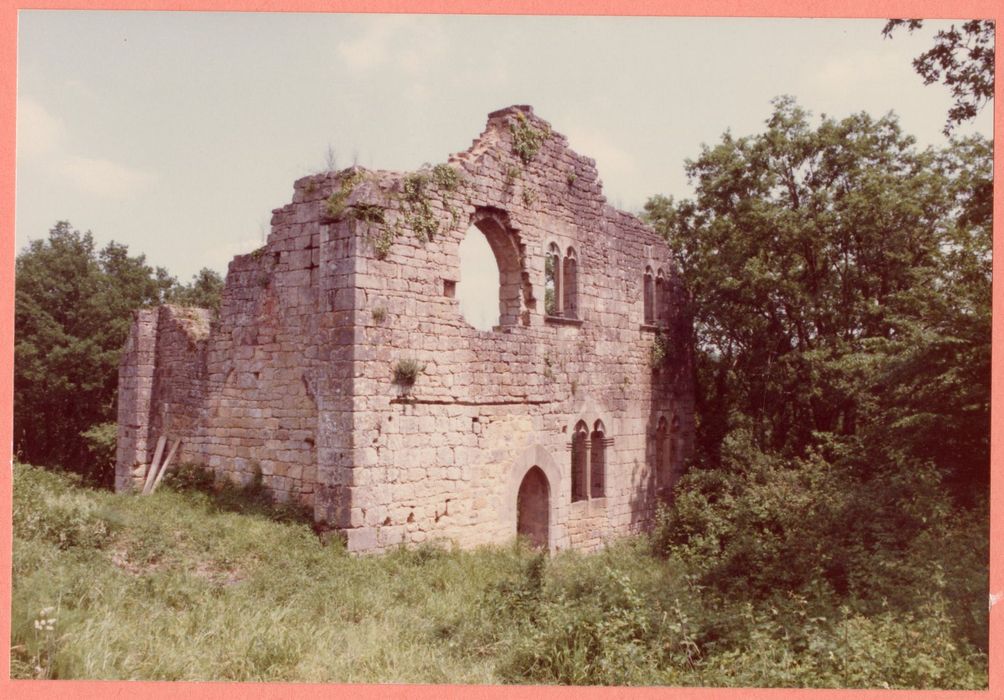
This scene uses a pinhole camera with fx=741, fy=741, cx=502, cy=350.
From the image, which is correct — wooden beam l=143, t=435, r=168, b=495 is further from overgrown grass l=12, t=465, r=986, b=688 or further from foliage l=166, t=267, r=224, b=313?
foliage l=166, t=267, r=224, b=313

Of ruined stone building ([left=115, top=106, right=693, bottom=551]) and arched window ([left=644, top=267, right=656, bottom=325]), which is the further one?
arched window ([left=644, top=267, right=656, bottom=325])

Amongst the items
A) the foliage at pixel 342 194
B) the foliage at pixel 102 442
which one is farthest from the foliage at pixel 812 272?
the foliage at pixel 102 442

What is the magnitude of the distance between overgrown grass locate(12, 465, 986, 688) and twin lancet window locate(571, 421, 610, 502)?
14.1ft

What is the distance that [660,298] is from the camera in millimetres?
16562

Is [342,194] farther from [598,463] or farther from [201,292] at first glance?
[201,292]

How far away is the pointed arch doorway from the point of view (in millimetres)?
13016

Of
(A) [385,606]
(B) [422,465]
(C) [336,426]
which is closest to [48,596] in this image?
(A) [385,606]

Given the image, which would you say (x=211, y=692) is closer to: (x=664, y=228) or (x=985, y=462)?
(x=985, y=462)

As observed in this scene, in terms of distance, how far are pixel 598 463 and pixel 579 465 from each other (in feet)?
1.54

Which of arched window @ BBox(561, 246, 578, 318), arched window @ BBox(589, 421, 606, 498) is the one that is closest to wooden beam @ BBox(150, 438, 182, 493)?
arched window @ BBox(561, 246, 578, 318)

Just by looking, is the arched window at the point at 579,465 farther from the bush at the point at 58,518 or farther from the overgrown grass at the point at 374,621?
the bush at the point at 58,518

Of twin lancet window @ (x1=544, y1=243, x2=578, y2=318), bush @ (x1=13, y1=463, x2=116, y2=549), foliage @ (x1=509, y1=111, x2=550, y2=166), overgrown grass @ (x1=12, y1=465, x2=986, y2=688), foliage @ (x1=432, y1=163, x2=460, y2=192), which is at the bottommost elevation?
overgrown grass @ (x1=12, y1=465, x2=986, y2=688)

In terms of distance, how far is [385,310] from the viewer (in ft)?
33.9

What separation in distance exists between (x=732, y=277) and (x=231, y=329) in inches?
393
